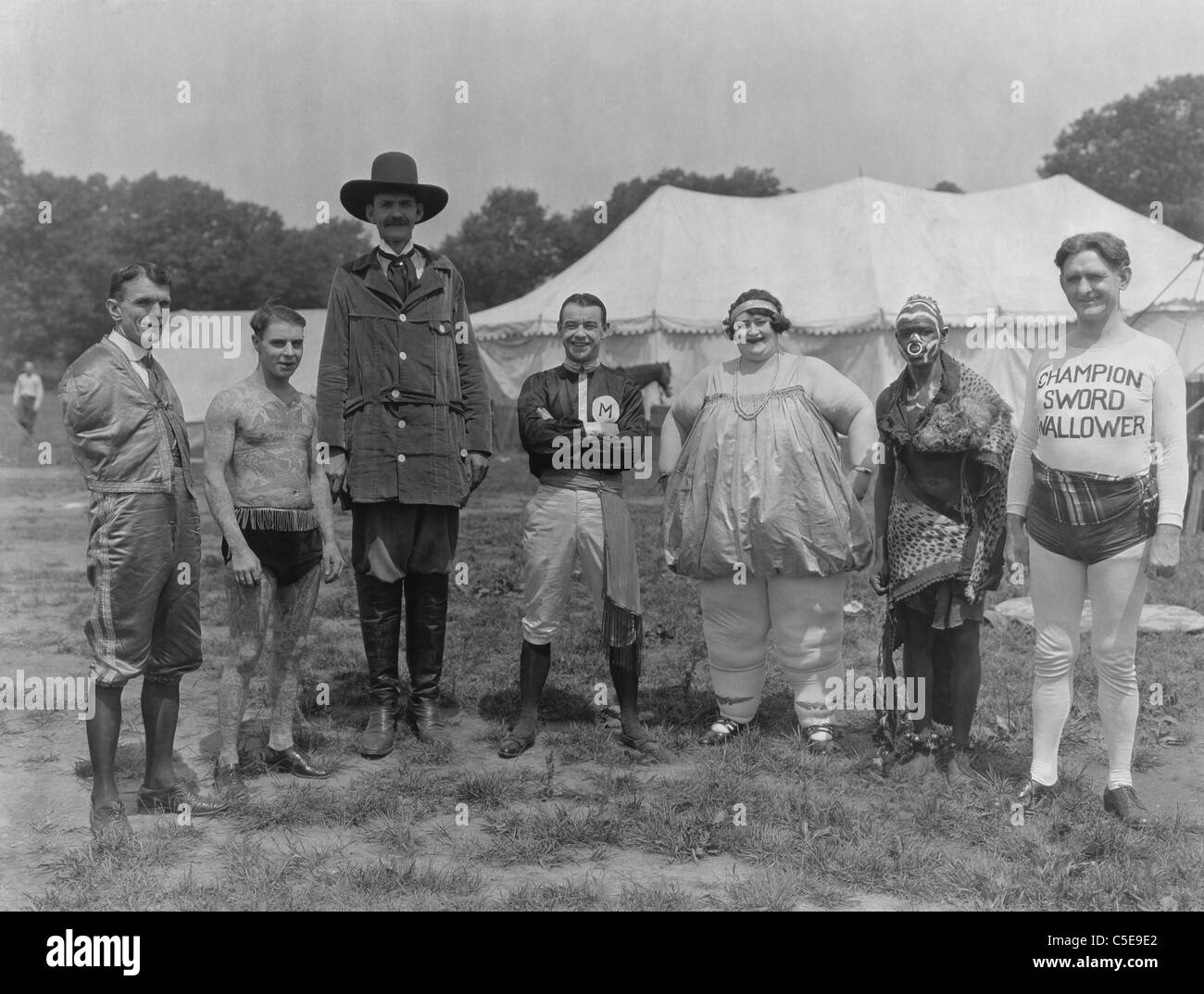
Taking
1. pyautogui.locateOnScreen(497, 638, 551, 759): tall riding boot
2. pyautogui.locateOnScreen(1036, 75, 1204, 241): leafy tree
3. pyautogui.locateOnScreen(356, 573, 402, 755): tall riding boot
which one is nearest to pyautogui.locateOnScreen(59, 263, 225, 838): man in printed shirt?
pyautogui.locateOnScreen(356, 573, 402, 755): tall riding boot

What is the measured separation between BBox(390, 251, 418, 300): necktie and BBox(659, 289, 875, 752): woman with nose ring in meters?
1.22

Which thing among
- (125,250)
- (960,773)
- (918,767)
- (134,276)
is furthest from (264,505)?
(125,250)

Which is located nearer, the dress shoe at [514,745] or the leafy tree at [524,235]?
the dress shoe at [514,745]

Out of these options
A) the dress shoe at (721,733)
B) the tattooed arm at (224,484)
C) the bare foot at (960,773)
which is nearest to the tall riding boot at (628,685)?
the dress shoe at (721,733)

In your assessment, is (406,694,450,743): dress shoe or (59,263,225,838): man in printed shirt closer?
(59,263,225,838): man in printed shirt

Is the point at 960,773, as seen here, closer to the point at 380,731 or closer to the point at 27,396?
the point at 380,731

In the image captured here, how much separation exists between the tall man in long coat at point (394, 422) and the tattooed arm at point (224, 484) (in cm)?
49

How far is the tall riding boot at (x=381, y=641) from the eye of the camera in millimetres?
4406

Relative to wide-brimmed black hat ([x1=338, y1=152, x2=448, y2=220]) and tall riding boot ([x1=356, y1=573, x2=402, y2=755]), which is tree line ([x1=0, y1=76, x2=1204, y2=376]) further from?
tall riding boot ([x1=356, y1=573, x2=402, y2=755])

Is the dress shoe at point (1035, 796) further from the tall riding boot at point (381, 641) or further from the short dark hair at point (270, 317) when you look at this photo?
the short dark hair at point (270, 317)

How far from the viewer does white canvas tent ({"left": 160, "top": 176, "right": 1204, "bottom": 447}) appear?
1509 centimetres

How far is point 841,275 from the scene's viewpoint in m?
15.9

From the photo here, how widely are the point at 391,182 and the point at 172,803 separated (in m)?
2.47

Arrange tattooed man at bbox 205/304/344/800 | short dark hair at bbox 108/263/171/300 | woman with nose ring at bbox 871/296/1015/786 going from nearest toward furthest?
short dark hair at bbox 108/263/171/300
tattooed man at bbox 205/304/344/800
woman with nose ring at bbox 871/296/1015/786
